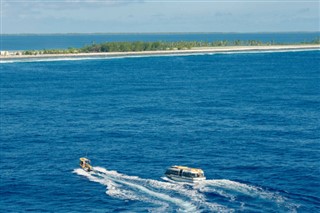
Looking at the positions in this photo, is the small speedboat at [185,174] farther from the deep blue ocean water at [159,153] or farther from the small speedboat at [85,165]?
the small speedboat at [85,165]

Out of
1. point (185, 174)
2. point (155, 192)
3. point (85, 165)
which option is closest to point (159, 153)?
point (85, 165)

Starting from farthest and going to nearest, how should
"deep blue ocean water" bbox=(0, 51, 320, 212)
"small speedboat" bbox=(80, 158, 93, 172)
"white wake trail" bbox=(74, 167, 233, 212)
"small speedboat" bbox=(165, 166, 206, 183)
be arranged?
"small speedboat" bbox=(80, 158, 93, 172) < "small speedboat" bbox=(165, 166, 206, 183) < "deep blue ocean water" bbox=(0, 51, 320, 212) < "white wake trail" bbox=(74, 167, 233, 212)

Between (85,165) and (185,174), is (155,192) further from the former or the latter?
(85,165)

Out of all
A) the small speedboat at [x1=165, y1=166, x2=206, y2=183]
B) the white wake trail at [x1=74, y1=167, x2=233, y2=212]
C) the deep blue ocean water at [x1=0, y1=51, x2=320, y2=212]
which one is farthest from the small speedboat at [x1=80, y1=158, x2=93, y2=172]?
the small speedboat at [x1=165, y1=166, x2=206, y2=183]

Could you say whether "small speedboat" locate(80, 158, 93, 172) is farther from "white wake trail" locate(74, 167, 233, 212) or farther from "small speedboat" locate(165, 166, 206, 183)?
"small speedboat" locate(165, 166, 206, 183)

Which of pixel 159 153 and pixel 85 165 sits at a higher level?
pixel 159 153

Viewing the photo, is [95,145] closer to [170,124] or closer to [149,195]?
[170,124]
